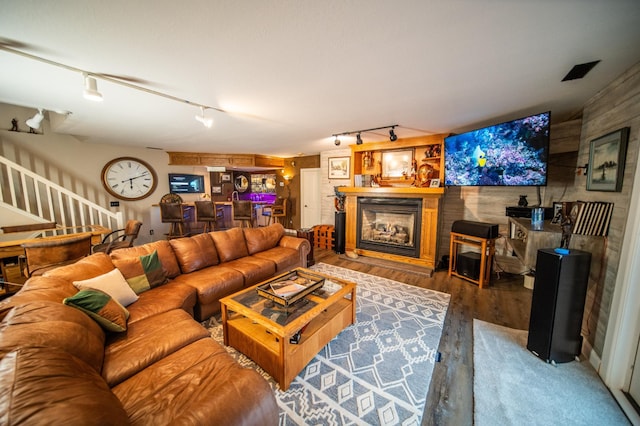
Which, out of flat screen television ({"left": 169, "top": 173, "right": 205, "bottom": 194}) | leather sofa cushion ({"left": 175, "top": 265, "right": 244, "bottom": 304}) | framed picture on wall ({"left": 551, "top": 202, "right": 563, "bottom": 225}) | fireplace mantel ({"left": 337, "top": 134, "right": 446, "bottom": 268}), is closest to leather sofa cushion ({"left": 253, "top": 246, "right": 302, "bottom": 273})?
leather sofa cushion ({"left": 175, "top": 265, "right": 244, "bottom": 304})

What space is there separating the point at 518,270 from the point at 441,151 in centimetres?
235

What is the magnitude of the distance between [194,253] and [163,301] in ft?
2.73

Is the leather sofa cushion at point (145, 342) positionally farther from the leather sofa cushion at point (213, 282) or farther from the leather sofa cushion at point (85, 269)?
the leather sofa cushion at point (85, 269)

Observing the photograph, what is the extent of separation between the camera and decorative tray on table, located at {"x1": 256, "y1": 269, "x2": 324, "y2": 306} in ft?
6.52

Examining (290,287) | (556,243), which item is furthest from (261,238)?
(556,243)

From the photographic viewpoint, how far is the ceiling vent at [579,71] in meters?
1.74

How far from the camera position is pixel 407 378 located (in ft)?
5.85

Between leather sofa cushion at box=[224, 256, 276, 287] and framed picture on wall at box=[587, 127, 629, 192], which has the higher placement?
framed picture on wall at box=[587, 127, 629, 192]

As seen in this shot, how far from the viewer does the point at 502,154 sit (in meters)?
2.93

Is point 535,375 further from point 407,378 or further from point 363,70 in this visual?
point 363,70

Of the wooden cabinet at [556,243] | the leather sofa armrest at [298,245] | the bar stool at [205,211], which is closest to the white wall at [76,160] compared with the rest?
the bar stool at [205,211]

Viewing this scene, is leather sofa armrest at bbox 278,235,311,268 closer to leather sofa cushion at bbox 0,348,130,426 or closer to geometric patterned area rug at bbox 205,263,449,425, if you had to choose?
geometric patterned area rug at bbox 205,263,449,425

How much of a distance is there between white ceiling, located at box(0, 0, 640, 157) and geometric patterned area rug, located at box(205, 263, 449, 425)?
2417 millimetres

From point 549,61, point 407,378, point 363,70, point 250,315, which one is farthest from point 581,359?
point 363,70
